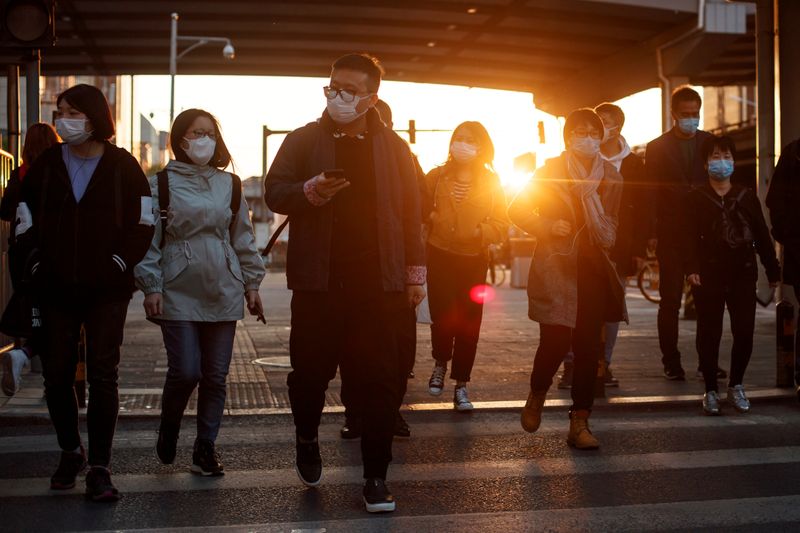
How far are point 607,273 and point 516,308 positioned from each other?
43.1ft

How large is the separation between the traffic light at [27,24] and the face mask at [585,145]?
449 cm

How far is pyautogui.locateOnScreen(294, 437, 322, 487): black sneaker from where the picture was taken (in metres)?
4.96

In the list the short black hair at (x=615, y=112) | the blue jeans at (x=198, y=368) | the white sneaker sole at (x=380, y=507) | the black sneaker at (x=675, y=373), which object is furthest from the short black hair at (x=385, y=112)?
the black sneaker at (x=675, y=373)

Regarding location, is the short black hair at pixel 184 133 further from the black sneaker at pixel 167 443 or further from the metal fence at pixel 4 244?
the metal fence at pixel 4 244

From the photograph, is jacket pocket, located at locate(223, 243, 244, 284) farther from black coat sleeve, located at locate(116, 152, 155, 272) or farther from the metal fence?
the metal fence

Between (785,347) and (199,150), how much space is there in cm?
494

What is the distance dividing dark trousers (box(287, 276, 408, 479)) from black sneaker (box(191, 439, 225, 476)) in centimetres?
74

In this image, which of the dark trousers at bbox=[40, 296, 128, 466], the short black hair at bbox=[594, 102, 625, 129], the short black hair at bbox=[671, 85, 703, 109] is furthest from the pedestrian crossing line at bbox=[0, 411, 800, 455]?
the short black hair at bbox=[671, 85, 703, 109]

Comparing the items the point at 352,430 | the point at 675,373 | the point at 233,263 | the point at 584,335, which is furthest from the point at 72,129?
the point at 675,373

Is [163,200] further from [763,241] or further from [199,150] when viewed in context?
[763,241]

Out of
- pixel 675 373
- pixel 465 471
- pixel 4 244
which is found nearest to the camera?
pixel 465 471

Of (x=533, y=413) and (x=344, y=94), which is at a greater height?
(x=344, y=94)

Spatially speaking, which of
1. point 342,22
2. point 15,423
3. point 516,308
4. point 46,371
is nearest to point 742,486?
point 46,371

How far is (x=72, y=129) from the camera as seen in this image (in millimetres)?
4875
